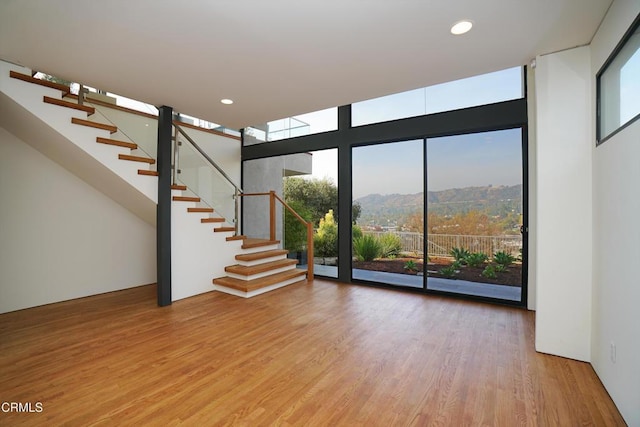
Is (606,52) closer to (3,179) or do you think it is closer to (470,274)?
(470,274)

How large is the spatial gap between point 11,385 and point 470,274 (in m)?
4.75

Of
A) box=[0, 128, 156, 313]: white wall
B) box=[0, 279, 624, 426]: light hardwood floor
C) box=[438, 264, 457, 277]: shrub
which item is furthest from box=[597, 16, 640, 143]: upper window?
box=[0, 128, 156, 313]: white wall

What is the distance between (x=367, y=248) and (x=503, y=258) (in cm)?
193

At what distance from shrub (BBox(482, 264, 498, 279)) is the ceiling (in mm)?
2461

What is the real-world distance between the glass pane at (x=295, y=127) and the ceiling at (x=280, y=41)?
70.5 inches

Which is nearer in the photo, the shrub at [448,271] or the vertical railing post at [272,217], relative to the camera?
the shrub at [448,271]

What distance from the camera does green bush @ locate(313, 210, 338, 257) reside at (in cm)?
521

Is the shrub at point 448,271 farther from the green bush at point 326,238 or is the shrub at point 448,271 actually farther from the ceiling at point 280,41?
the ceiling at point 280,41

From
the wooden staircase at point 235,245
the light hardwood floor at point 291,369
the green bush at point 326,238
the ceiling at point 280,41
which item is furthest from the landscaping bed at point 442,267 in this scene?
the ceiling at point 280,41

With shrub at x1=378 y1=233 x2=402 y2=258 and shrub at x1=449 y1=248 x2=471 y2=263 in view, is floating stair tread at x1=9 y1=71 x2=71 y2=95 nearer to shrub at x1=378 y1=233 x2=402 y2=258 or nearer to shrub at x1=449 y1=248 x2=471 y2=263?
shrub at x1=378 y1=233 x2=402 y2=258

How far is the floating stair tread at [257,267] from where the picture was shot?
4.48m

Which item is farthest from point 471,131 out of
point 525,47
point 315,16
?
point 315,16

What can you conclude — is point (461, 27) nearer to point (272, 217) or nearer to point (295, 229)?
point (295, 229)

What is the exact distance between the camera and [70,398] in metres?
1.90
